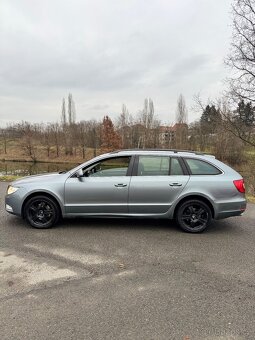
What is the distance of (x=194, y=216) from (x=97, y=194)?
6.30ft

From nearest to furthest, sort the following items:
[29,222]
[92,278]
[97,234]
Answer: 1. [92,278]
2. [97,234]
3. [29,222]

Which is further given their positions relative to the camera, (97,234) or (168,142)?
(168,142)

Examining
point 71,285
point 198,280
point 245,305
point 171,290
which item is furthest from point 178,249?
point 71,285

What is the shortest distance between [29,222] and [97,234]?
1.43 metres

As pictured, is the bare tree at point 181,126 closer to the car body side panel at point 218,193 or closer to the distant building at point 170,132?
the distant building at point 170,132

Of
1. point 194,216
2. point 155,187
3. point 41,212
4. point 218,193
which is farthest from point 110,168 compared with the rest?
point 218,193

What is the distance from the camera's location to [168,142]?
4181 cm

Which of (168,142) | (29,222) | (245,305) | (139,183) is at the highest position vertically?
(168,142)

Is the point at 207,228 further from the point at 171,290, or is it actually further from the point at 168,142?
the point at 168,142

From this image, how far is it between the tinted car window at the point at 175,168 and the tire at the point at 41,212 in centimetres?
237

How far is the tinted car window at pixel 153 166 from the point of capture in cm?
554

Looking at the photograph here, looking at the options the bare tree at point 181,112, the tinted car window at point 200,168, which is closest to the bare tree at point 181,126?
the bare tree at point 181,112

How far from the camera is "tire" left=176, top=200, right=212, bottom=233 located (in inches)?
214

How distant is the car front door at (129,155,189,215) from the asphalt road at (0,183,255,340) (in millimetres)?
474
